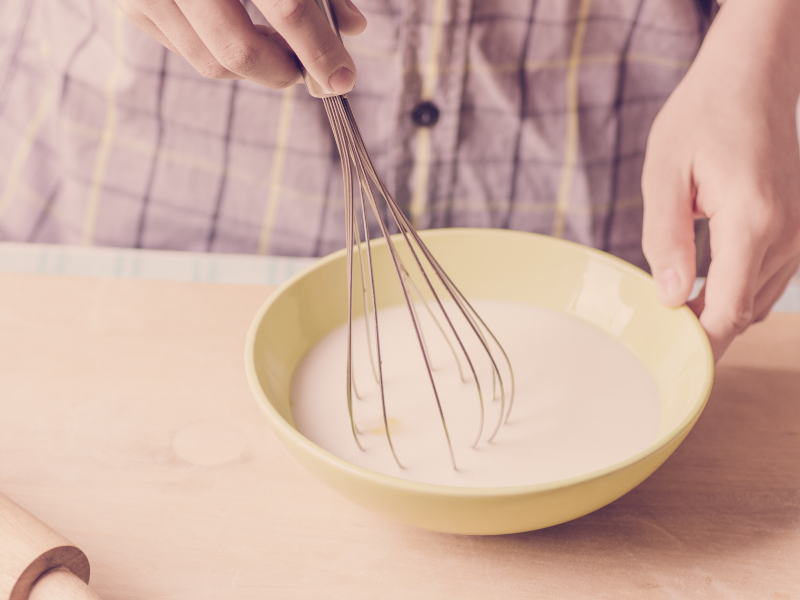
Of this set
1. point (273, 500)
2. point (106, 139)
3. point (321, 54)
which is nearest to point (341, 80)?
point (321, 54)

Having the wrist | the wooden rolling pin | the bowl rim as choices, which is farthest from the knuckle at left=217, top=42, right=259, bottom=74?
the wrist

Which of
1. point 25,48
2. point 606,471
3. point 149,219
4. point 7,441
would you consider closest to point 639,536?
point 606,471

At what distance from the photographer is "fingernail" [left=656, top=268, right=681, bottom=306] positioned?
463mm

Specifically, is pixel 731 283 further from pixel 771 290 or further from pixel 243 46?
pixel 243 46

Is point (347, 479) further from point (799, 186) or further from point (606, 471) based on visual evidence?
point (799, 186)

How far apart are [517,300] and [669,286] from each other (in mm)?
134

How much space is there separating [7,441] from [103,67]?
0.43m

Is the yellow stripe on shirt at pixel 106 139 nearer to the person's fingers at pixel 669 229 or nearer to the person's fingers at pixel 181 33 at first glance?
the person's fingers at pixel 181 33

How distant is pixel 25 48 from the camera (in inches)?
31.8

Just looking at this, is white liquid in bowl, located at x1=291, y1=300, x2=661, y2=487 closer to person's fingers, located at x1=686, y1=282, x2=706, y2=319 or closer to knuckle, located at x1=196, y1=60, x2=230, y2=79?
person's fingers, located at x1=686, y1=282, x2=706, y2=319

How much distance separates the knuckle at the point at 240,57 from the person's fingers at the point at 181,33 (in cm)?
4

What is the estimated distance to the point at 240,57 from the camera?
361 mm

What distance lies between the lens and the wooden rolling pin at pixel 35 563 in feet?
1.03

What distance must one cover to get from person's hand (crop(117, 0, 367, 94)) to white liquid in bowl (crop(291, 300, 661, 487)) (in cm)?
21
